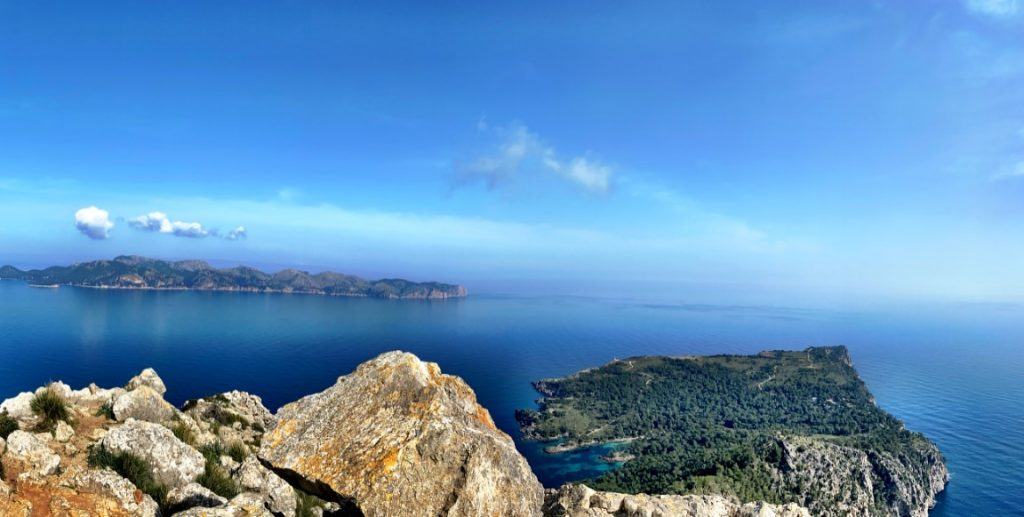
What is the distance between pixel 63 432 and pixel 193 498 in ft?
14.5

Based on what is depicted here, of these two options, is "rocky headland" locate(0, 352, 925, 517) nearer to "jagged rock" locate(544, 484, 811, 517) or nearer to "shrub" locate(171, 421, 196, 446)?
"shrub" locate(171, 421, 196, 446)

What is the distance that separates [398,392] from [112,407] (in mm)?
11307

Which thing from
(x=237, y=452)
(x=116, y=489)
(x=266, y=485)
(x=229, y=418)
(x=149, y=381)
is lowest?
(x=229, y=418)

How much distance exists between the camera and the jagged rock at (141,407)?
1565 centimetres

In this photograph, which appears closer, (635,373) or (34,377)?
Answer: (34,377)

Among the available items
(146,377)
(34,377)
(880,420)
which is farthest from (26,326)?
(880,420)

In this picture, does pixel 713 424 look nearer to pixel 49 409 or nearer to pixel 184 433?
pixel 184 433

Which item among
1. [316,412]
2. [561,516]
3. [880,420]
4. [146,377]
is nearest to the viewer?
[316,412]

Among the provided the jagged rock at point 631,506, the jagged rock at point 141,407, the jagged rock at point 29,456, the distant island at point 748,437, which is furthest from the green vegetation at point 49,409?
the distant island at point 748,437

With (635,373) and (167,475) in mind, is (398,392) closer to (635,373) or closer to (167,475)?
(167,475)

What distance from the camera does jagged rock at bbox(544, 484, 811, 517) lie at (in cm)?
1600

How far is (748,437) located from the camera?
14012 cm

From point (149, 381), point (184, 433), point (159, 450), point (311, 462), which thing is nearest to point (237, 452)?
point (184, 433)

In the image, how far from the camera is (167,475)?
40.0 ft
